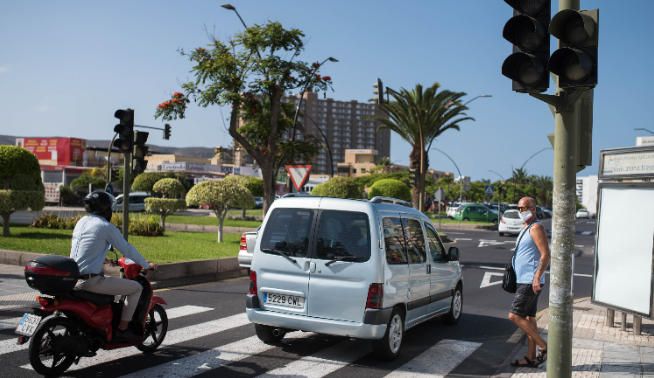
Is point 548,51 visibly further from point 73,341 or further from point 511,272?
point 73,341

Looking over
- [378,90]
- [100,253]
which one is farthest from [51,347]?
[378,90]

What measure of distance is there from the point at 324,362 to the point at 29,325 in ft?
9.60

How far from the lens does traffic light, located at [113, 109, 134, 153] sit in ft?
36.9

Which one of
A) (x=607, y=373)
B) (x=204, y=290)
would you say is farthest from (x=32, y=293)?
(x=607, y=373)

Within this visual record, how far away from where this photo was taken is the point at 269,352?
698 cm

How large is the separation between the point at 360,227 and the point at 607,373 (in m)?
2.93

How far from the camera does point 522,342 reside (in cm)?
811

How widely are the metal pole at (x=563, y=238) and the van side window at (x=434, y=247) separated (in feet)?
11.1

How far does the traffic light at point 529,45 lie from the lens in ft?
15.0

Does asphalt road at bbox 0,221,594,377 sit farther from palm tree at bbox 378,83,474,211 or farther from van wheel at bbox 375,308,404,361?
palm tree at bbox 378,83,474,211

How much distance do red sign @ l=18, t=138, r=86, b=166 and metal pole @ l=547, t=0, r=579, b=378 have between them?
11075 centimetres

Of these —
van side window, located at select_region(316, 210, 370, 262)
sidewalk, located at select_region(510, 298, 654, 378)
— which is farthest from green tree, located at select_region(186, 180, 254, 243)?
van side window, located at select_region(316, 210, 370, 262)

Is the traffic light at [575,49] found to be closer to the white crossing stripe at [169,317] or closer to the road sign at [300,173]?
the white crossing stripe at [169,317]

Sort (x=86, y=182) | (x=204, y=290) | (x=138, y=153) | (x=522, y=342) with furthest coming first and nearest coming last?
(x=86, y=182)
(x=138, y=153)
(x=204, y=290)
(x=522, y=342)
